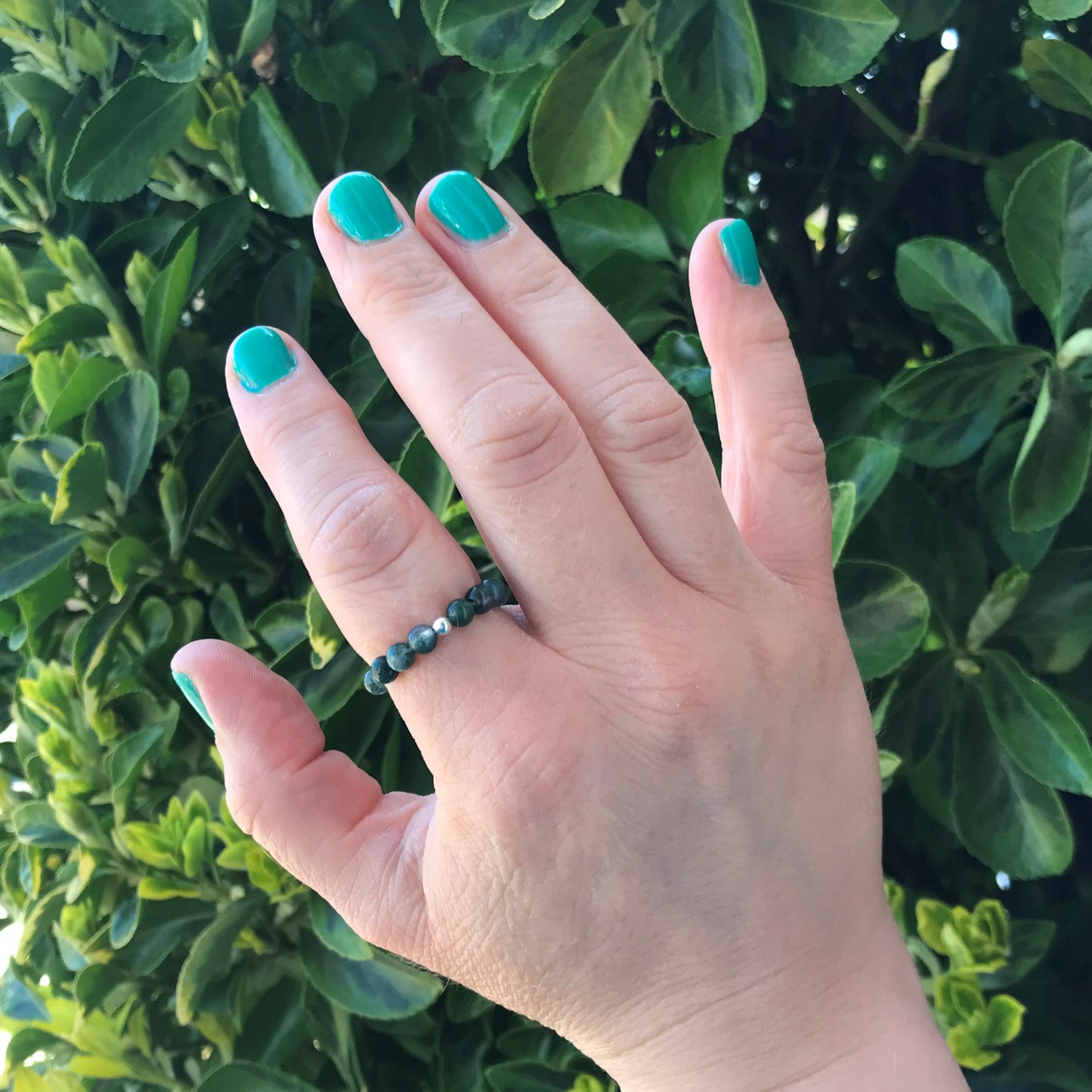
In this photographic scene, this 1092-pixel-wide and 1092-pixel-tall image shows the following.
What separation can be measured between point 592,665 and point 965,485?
0.49m

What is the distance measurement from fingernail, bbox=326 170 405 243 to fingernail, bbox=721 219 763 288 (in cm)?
21

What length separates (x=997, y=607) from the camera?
0.69 meters

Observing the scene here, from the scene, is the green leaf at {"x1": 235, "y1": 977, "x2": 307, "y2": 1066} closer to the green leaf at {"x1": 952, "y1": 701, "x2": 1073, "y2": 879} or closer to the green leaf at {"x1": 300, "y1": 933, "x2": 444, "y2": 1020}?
the green leaf at {"x1": 300, "y1": 933, "x2": 444, "y2": 1020}

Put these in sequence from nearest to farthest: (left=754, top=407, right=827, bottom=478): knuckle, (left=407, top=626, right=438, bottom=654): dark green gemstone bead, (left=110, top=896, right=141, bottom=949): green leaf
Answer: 1. (left=407, top=626, right=438, bottom=654): dark green gemstone bead
2. (left=754, top=407, right=827, bottom=478): knuckle
3. (left=110, top=896, right=141, bottom=949): green leaf

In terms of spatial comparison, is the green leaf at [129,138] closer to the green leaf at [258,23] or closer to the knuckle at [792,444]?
the green leaf at [258,23]

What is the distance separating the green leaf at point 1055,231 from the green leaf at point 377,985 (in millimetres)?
644

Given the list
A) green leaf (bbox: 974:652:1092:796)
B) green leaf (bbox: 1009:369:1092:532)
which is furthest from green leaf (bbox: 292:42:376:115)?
green leaf (bbox: 974:652:1092:796)

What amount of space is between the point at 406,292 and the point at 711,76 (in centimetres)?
28

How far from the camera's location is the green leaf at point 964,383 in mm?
640

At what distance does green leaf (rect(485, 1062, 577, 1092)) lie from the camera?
70cm

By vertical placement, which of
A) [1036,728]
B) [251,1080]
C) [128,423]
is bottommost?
[251,1080]

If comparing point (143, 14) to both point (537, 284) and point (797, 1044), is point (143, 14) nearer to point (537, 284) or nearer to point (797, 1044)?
point (537, 284)

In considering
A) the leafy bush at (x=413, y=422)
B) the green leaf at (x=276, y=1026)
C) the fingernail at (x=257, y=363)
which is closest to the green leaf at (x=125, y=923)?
the leafy bush at (x=413, y=422)

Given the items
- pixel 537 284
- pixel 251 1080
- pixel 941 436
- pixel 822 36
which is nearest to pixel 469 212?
pixel 537 284
